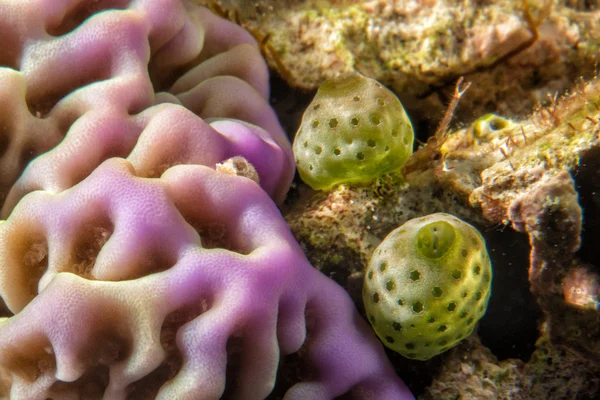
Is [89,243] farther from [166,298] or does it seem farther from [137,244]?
[166,298]

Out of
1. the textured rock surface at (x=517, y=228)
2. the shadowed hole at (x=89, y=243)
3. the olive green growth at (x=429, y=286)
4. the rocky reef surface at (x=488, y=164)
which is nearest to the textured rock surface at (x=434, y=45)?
the rocky reef surface at (x=488, y=164)

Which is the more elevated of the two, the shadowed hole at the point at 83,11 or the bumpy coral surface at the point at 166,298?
the shadowed hole at the point at 83,11

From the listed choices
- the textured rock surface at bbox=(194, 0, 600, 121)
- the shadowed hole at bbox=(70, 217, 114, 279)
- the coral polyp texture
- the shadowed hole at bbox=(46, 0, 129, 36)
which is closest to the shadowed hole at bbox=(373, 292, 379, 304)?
the coral polyp texture

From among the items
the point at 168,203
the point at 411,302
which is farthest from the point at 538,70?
the point at 168,203

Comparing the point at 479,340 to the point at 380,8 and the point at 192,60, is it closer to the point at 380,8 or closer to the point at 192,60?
the point at 380,8

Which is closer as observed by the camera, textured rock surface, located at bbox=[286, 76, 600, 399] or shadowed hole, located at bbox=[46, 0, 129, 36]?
textured rock surface, located at bbox=[286, 76, 600, 399]

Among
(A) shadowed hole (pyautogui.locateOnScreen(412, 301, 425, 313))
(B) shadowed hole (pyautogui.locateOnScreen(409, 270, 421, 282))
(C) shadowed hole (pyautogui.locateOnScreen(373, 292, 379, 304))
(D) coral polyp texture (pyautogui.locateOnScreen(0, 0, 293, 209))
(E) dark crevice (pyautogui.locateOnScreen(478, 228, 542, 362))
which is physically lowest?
(E) dark crevice (pyautogui.locateOnScreen(478, 228, 542, 362))

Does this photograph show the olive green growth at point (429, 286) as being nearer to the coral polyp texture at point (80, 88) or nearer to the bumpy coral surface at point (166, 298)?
the bumpy coral surface at point (166, 298)

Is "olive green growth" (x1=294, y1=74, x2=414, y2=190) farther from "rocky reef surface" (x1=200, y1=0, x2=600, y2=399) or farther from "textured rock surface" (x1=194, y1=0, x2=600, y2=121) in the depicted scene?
"textured rock surface" (x1=194, y1=0, x2=600, y2=121)
